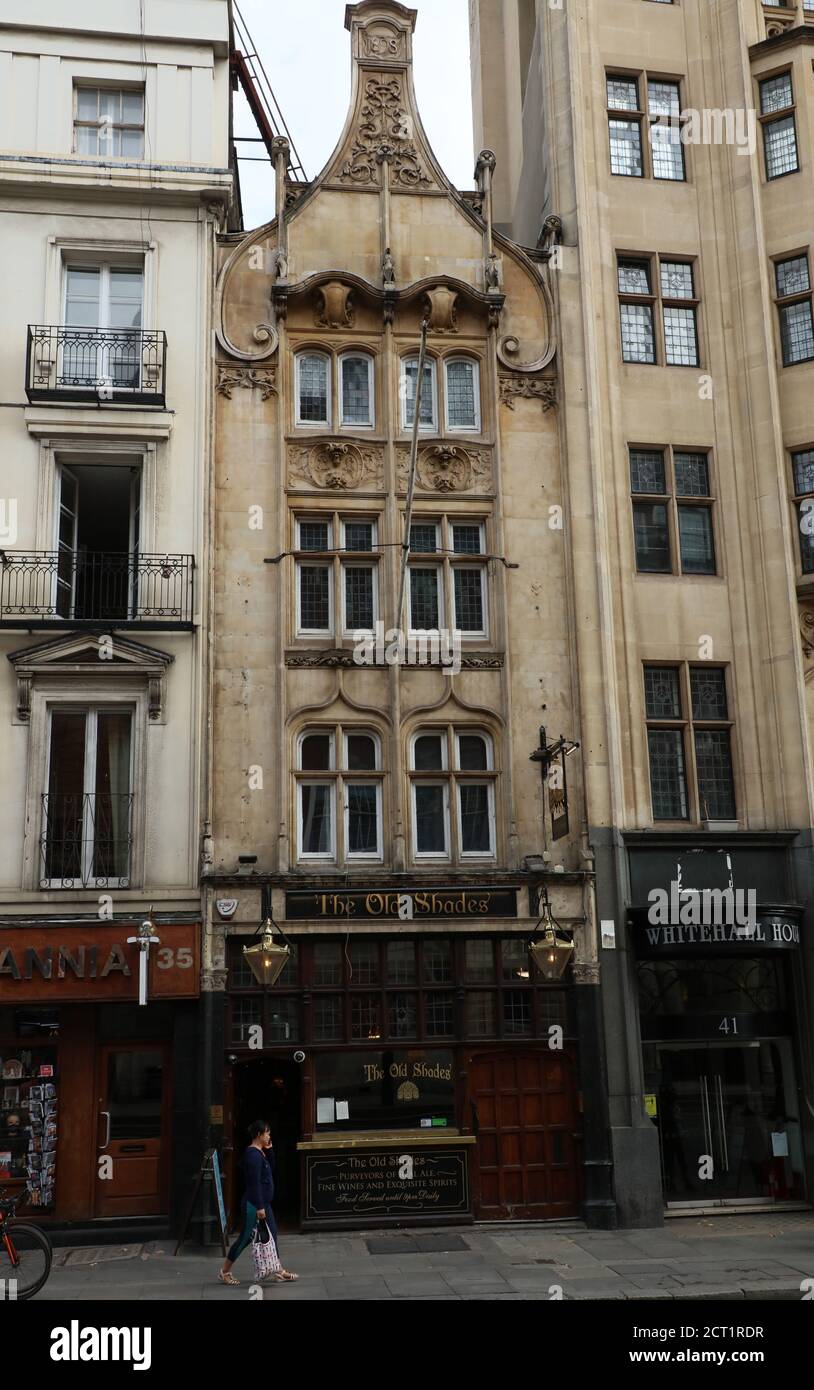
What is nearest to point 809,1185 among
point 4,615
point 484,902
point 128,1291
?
point 484,902

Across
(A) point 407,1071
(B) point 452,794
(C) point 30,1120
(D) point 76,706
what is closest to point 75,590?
(D) point 76,706

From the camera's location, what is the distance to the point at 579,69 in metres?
24.0

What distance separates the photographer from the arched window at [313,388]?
22344mm

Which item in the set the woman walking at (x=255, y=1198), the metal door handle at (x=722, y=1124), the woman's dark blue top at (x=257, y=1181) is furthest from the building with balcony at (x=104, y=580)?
the metal door handle at (x=722, y=1124)

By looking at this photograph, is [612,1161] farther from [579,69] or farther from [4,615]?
[579,69]

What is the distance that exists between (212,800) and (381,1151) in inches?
232

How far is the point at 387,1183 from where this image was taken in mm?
19109

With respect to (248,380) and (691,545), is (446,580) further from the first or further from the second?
(248,380)

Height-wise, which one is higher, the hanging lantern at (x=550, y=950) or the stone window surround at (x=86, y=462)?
the stone window surround at (x=86, y=462)

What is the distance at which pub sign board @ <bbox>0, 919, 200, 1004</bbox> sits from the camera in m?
18.7

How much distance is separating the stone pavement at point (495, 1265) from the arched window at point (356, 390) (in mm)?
13165

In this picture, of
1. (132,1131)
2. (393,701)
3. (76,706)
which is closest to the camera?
(132,1131)

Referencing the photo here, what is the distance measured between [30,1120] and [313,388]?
12.7m

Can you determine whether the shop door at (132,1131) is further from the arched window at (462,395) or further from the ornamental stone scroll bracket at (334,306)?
the ornamental stone scroll bracket at (334,306)
